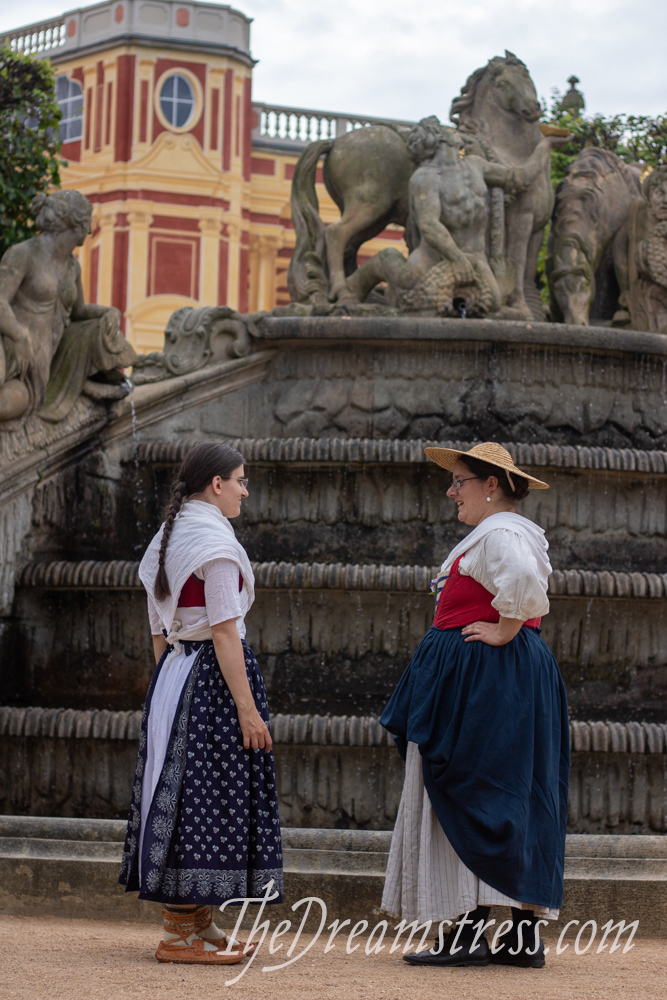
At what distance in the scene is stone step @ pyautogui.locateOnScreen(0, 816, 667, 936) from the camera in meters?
4.63

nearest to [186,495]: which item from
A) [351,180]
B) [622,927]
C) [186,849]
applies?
[186,849]

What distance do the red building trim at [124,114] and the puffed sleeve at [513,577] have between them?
2831 cm

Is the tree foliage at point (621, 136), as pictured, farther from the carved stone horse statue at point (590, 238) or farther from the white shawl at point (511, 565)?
the white shawl at point (511, 565)

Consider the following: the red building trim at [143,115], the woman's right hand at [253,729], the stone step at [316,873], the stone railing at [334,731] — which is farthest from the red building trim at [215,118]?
the woman's right hand at [253,729]

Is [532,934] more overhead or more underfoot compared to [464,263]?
more underfoot

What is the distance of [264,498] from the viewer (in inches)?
Answer: 283

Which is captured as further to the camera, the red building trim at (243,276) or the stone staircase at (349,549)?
the red building trim at (243,276)

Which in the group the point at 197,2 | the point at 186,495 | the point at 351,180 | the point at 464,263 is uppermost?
the point at 197,2

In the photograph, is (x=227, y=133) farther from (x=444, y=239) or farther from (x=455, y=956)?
(x=455, y=956)

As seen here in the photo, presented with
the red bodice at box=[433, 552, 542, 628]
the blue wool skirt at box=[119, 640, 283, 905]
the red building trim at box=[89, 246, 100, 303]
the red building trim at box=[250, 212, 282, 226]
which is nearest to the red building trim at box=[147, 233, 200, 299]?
the red building trim at box=[89, 246, 100, 303]

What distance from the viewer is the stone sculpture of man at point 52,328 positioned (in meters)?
7.07

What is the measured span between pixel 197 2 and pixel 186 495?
29622 mm

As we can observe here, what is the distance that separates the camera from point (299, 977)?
12.1ft

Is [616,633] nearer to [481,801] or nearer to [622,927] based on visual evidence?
[622,927]
